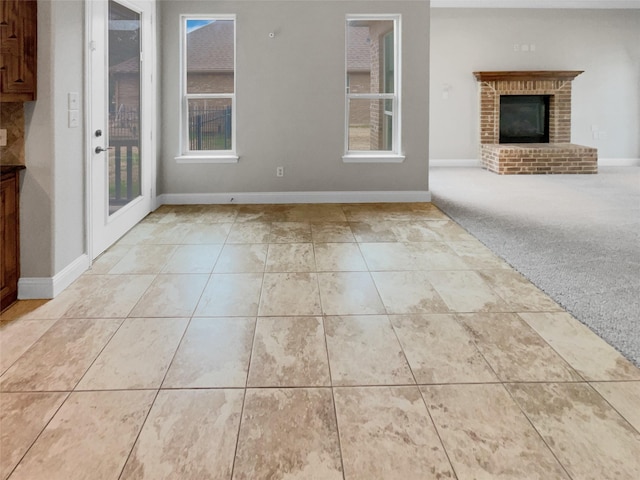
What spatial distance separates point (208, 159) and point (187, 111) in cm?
59

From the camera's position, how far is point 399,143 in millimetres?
6371

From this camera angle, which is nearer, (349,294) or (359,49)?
(349,294)

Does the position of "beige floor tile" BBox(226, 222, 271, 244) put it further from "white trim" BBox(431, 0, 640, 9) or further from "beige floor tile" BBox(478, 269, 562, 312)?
"white trim" BBox(431, 0, 640, 9)

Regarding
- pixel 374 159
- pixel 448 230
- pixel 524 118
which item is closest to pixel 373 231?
pixel 448 230

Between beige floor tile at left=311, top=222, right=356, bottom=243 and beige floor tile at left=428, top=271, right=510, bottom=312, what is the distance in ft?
3.85

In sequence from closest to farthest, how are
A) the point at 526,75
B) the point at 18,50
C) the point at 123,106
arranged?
the point at 18,50 → the point at 123,106 → the point at 526,75

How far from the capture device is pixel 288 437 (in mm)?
1830

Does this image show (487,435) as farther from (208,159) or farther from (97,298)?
(208,159)

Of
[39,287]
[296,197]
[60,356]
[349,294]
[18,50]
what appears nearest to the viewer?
[60,356]

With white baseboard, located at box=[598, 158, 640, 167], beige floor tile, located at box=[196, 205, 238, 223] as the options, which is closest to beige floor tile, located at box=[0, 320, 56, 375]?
beige floor tile, located at box=[196, 205, 238, 223]

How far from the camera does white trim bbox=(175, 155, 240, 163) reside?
20.5 ft

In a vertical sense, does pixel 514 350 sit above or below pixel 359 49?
below

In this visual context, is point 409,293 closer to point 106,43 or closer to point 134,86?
point 106,43

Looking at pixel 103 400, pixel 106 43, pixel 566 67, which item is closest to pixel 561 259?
pixel 103 400
